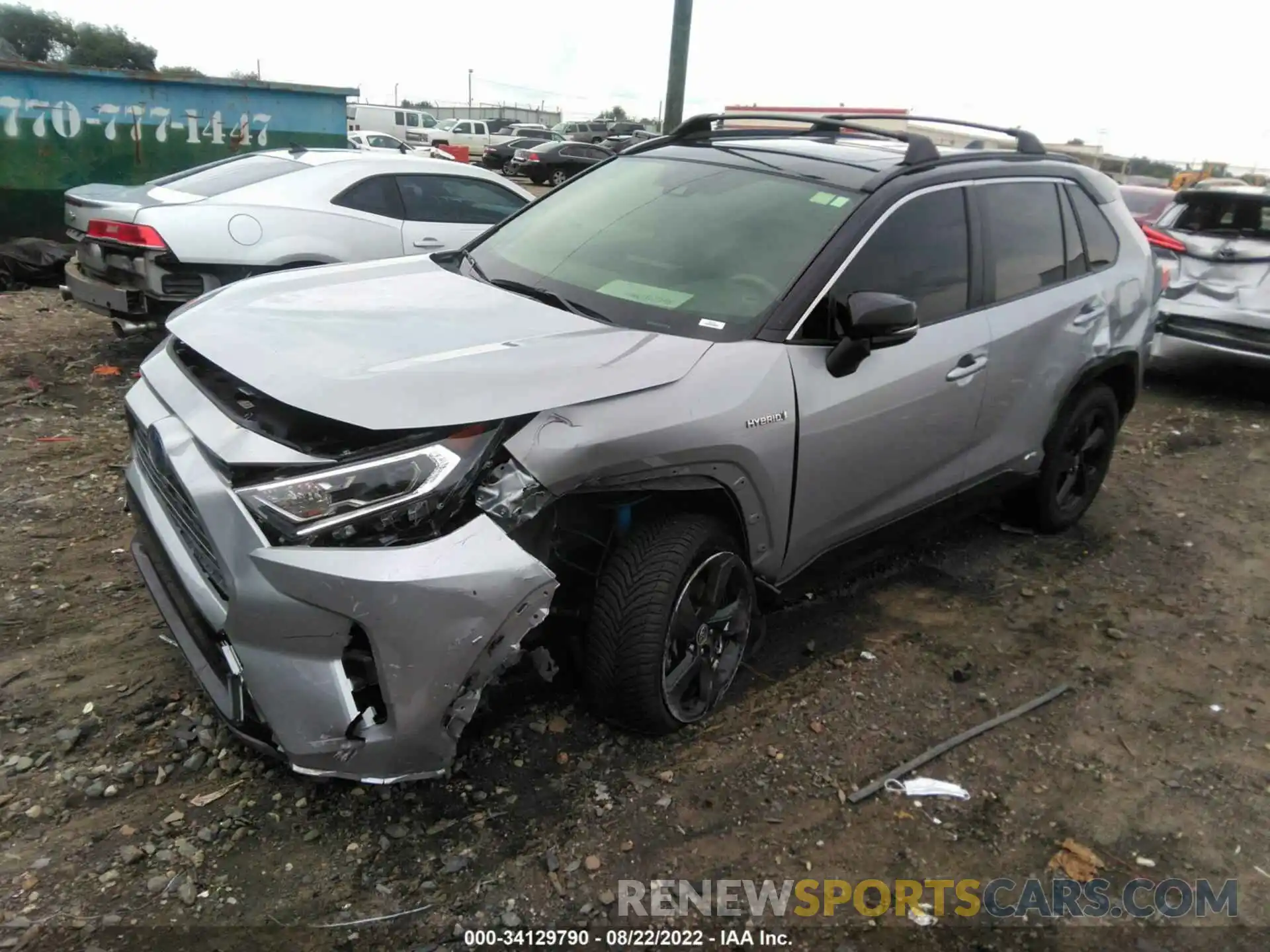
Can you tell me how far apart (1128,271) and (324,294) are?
12.6ft

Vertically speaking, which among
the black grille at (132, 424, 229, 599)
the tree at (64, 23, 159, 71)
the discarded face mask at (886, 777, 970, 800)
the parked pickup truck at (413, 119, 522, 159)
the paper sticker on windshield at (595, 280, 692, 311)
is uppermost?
the tree at (64, 23, 159, 71)

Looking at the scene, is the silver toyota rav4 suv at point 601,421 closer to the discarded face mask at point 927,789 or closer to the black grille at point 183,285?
the discarded face mask at point 927,789

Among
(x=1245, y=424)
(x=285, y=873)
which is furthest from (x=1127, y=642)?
(x=1245, y=424)

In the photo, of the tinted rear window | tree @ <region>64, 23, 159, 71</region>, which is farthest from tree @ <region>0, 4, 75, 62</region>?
the tinted rear window

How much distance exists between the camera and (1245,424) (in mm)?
7184

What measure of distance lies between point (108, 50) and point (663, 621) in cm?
6554

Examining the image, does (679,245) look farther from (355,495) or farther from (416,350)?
(355,495)

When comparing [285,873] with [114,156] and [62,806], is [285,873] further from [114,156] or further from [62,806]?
[114,156]

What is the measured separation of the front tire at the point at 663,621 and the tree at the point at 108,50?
194ft

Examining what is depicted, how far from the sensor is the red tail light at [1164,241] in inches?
301

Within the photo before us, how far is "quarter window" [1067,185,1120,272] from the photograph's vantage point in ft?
14.5

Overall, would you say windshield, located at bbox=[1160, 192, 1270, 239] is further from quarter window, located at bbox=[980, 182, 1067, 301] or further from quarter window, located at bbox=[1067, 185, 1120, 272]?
quarter window, located at bbox=[980, 182, 1067, 301]

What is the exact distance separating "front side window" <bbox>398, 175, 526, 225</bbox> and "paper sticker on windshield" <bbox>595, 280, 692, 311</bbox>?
3.85 m

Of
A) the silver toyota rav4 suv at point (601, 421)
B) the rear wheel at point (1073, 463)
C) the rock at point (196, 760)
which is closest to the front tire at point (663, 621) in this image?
the silver toyota rav4 suv at point (601, 421)
